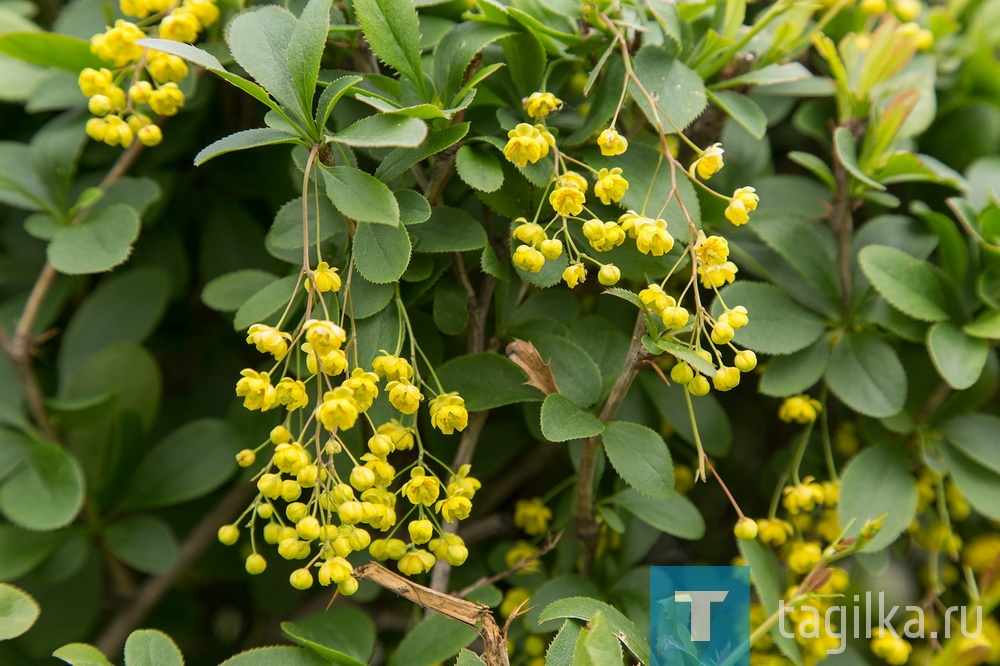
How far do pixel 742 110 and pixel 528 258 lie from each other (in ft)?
1.10

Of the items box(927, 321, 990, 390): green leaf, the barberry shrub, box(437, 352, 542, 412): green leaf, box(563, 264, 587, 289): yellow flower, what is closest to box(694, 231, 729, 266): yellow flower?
the barberry shrub

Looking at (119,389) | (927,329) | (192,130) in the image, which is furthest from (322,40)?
(927,329)

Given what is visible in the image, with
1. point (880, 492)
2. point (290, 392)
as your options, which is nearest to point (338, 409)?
point (290, 392)

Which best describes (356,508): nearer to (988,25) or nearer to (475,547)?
(475,547)

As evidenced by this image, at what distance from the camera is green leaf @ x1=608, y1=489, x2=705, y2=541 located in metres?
0.93

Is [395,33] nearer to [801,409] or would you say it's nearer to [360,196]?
[360,196]

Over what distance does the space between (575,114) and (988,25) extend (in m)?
0.63

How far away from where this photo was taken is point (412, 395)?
2.45 feet

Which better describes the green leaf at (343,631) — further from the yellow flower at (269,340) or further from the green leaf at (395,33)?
Answer: the green leaf at (395,33)

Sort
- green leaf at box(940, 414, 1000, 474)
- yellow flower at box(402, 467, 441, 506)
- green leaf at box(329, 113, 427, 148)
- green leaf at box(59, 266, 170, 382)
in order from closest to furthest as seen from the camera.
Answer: green leaf at box(329, 113, 427, 148) → yellow flower at box(402, 467, 441, 506) → green leaf at box(940, 414, 1000, 474) → green leaf at box(59, 266, 170, 382)

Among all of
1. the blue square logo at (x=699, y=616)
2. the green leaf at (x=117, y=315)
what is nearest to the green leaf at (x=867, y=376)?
the blue square logo at (x=699, y=616)

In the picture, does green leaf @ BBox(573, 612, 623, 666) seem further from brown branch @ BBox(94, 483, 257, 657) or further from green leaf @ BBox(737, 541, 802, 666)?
brown branch @ BBox(94, 483, 257, 657)

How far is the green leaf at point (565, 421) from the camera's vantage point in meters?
0.78

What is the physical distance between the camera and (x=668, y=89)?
0.87 metres
